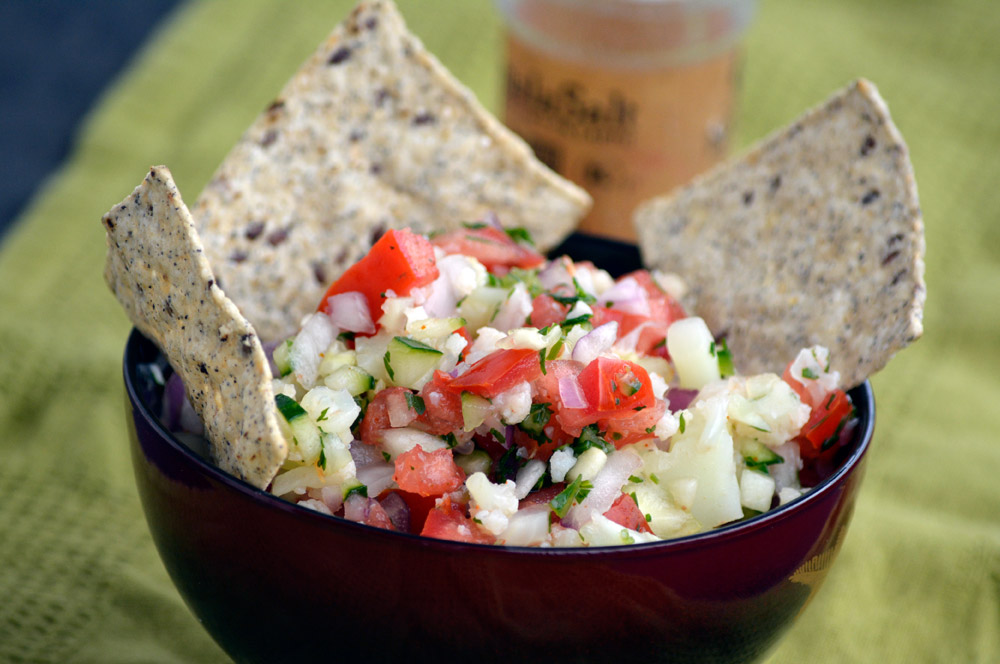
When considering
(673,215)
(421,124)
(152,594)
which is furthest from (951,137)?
(152,594)

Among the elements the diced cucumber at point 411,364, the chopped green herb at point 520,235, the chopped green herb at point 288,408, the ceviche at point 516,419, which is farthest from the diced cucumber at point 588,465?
the chopped green herb at point 520,235

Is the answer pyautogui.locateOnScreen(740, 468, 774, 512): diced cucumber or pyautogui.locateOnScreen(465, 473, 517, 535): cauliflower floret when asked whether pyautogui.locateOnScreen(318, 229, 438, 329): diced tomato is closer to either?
pyautogui.locateOnScreen(465, 473, 517, 535): cauliflower floret

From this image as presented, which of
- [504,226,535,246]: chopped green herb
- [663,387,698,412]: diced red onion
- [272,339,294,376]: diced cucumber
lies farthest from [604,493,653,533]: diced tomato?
[504,226,535,246]: chopped green herb

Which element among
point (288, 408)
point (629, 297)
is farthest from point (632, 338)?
point (288, 408)

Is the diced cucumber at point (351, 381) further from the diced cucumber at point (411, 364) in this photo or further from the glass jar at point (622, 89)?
the glass jar at point (622, 89)

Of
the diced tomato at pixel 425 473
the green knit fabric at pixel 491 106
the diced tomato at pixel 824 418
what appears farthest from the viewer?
the green knit fabric at pixel 491 106

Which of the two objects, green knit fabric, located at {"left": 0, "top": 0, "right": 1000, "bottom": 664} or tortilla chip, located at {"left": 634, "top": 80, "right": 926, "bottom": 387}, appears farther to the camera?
green knit fabric, located at {"left": 0, "top": 0, "right": 1000, "bottom": 664}
